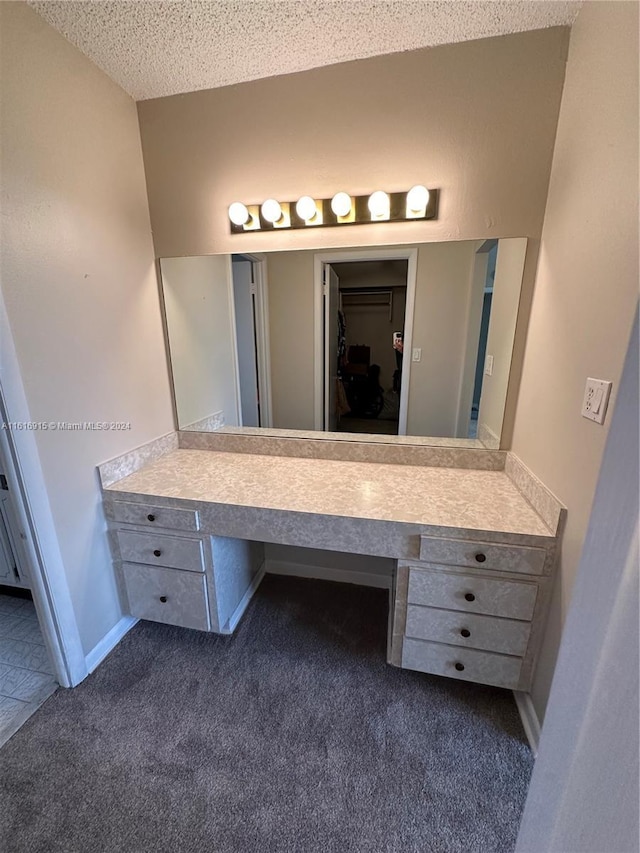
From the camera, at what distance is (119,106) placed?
5.08 feet

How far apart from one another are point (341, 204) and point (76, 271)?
1.14 m

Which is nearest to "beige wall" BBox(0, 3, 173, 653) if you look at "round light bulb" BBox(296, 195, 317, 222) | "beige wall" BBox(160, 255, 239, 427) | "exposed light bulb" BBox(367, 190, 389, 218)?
"beige wall" BBox(160, 255, 239, 427)

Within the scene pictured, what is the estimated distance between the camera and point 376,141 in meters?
1.49

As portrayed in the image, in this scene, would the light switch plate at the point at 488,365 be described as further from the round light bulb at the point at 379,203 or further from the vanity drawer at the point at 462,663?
the vanity drawer at the point at 462,663

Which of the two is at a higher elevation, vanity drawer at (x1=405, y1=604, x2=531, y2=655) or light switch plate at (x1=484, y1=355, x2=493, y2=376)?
light switch plate at (x1=484, y1=355, x2=493, y2=376)

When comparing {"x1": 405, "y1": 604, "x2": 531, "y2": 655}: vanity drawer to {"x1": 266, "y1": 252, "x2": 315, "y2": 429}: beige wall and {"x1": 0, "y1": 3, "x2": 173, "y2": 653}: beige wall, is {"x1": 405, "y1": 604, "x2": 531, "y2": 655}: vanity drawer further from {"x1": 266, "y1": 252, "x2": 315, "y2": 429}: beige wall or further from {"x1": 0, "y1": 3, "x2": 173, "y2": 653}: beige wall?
{"x1": 0, "y1": 3, "x2": 173, "y2": 653}: beige wall

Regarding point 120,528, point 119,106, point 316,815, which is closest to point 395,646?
point 316,815

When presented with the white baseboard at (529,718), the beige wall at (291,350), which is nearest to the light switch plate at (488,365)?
the beige wall at (291,350)

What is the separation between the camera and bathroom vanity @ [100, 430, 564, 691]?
1260 mm

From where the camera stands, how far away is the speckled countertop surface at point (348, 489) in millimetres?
1315

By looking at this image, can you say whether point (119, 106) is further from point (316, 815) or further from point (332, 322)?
point (316, 815)

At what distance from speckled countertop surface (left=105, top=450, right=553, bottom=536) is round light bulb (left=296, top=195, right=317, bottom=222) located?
1196 mm

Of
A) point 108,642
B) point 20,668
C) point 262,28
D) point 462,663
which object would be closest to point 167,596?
point 108,642

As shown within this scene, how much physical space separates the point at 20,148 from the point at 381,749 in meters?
2.44
